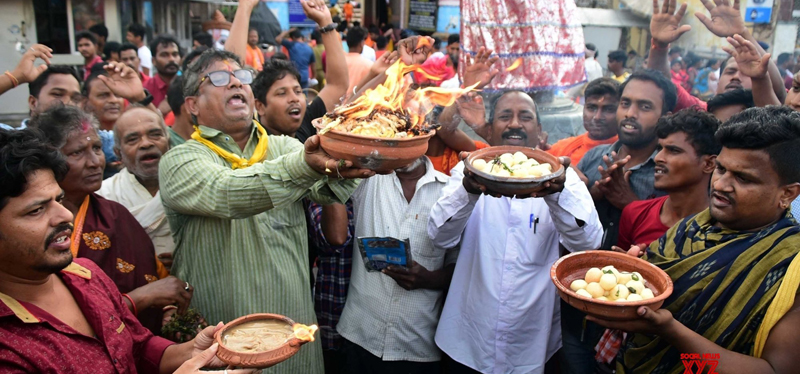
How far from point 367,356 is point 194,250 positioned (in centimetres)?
134

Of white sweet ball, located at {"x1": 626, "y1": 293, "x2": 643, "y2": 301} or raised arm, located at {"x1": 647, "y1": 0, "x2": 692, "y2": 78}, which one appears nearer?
white sweet ball, located at {"x1": 626, "y1": 293, "x2": 643, "y2": 301}

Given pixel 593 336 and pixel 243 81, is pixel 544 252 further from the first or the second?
pixel 243 81

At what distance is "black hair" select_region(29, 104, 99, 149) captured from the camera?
10.7ft

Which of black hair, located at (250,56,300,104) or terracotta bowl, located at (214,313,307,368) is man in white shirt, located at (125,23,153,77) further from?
terracotta bowl, located at (214,313,307,368)

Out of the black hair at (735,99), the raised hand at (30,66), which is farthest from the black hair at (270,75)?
the black hair at (735,99)

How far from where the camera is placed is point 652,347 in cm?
271

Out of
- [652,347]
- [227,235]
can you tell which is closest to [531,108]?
[652,347]

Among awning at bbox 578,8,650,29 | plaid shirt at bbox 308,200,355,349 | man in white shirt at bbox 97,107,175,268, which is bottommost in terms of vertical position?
plaid shirt at bbox 308,200,355,349

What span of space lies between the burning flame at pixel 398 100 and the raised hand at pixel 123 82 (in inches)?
121

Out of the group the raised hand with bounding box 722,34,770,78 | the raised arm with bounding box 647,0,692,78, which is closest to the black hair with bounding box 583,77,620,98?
the raised arm with bounding box 647,0,692,78

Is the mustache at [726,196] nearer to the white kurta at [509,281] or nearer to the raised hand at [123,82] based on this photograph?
the white kurta at [509,281]

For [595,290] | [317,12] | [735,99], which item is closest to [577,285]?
[595,290]

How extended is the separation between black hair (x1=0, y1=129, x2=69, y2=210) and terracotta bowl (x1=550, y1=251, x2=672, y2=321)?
2.17 metres

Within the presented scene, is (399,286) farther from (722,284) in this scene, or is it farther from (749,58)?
(749,58)
